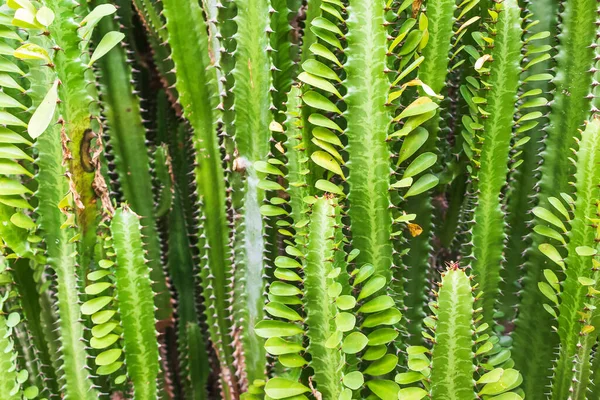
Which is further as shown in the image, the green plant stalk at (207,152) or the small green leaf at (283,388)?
the green plant stalk at (207,152)

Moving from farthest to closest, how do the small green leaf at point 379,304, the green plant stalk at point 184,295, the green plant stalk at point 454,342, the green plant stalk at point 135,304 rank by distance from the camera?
the green plant stalk at point 184,295 < the green plant stalk at point 135,304 < the small green leaf at point 379,304 < the green plant stalk at point 454,342

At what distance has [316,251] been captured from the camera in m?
0.86

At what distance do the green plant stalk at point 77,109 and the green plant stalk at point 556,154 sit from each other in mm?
952

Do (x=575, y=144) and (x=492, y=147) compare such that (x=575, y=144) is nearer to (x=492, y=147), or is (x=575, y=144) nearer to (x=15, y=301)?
(x=492, y=147)

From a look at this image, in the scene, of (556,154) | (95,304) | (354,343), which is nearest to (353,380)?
(354,343)

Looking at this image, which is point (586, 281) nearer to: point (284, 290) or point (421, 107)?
point (421, 107)

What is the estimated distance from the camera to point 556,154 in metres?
A: 1.04

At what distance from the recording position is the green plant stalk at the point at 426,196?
3.27 feet

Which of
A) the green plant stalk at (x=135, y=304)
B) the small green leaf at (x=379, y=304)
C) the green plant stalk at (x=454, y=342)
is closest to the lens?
the green plant stalk at (x=454, y=342)

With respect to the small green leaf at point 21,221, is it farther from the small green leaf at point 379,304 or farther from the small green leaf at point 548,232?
the small green leaf at point 548,232

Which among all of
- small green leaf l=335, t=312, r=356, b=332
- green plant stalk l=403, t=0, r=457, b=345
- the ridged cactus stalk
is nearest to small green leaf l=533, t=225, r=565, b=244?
the ridged cactus stalk

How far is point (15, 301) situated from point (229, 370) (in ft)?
1.70

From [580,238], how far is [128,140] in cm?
101

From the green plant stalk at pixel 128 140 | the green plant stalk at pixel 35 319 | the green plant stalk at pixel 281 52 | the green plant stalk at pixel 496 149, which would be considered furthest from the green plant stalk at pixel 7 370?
the green plant stalk at pixel 496 149
